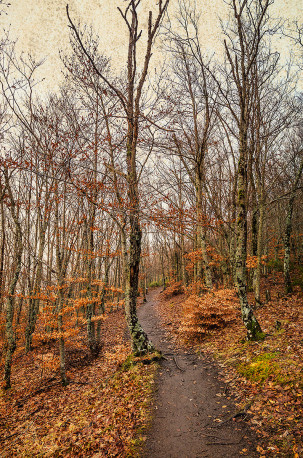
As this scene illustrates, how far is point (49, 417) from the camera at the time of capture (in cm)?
625

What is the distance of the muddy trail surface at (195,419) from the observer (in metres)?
3.60

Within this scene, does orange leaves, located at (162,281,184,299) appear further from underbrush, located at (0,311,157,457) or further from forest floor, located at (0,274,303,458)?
forest floor, located at (0,274,303,458)

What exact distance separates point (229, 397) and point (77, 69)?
487 inches

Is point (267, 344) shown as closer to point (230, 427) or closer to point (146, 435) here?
point (230, 427)

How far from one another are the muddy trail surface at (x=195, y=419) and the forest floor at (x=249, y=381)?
0.06 ft

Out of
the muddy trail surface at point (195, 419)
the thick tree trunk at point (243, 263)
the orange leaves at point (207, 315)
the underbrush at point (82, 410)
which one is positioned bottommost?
the underbrush at point (82, 410)

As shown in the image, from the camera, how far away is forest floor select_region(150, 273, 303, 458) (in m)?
3.47

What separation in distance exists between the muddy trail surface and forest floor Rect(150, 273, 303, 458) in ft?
0.06

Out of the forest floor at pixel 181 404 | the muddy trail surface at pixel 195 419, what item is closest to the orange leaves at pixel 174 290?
the forest floor at pixel 181 404

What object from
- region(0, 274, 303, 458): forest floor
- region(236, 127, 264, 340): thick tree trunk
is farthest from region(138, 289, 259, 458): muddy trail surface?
region(236, 127, 264, 340): thick tree trunk

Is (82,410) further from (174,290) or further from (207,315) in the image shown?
(174,290)

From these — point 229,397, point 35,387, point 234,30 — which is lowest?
point 35,387

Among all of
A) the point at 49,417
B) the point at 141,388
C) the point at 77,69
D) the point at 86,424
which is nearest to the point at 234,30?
the point at 77,69

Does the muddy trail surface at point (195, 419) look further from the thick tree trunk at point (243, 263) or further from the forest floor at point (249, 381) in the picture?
the thick tree trunk at point (243, 263)
